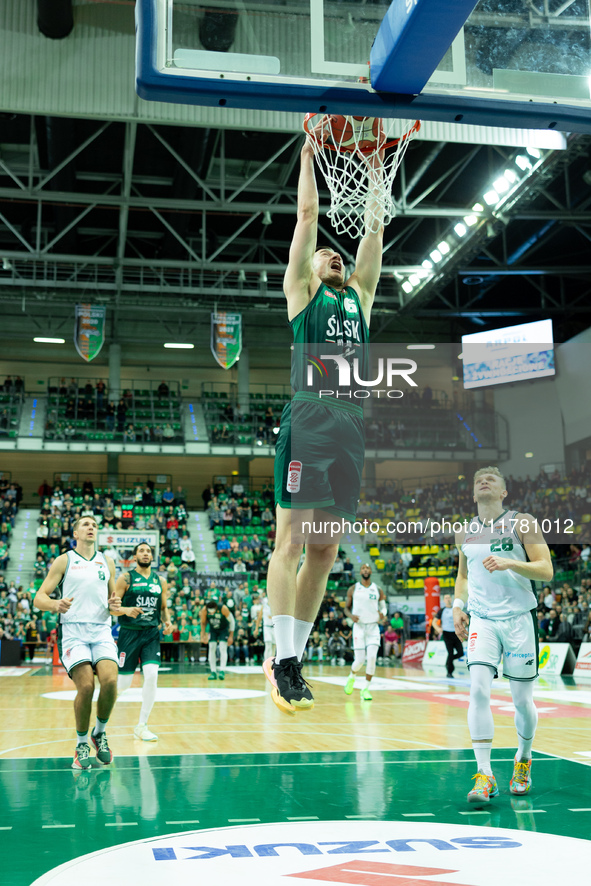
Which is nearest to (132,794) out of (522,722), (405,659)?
(522,722)

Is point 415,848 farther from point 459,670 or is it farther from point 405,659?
point 405,659

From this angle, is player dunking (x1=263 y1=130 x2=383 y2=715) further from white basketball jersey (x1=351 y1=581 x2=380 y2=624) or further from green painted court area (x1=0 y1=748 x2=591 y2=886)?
white basketball jersey (x1=351 y1=581 x2=380 y2=624)

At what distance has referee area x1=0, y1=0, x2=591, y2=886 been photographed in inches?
175

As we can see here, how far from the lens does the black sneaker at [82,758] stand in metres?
7.54

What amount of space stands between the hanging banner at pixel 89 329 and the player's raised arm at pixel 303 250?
22.8m

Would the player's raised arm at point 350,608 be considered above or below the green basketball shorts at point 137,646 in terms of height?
above

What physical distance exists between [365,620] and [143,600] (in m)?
5.92

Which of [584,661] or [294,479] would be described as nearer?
[294,479]

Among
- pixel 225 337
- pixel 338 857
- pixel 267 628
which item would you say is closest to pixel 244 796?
pixel 338 857

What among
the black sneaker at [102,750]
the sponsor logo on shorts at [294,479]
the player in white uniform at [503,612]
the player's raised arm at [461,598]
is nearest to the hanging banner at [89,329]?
the black sneaker at [102,750]

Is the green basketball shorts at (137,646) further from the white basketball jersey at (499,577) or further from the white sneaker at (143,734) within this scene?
the white basketball jersey at (499,577)

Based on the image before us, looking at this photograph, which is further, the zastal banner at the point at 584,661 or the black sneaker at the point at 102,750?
the zastal banner at the point at 584,661

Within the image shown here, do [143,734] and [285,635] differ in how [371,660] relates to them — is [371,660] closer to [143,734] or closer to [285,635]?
[143,734]

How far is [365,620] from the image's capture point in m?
14.2
